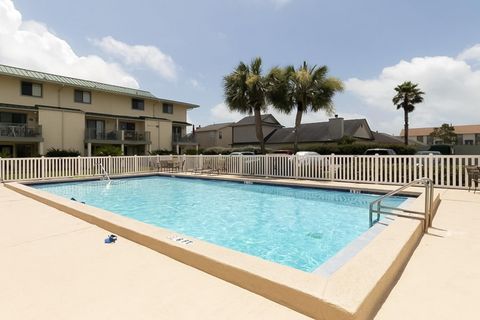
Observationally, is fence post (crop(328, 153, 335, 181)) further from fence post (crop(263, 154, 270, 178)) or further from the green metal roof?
the green metal roof

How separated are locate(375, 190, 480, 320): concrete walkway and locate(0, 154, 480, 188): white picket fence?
234 inches

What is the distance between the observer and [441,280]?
2.89 metres

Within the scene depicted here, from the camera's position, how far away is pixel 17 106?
75.6 ft

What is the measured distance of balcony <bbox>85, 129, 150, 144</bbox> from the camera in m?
26.4

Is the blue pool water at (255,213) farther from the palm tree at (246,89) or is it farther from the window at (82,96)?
the window at (82,96)

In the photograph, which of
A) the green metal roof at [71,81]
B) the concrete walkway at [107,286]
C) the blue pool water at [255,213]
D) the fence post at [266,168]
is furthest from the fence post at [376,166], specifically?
the green metal roof at [71,81]

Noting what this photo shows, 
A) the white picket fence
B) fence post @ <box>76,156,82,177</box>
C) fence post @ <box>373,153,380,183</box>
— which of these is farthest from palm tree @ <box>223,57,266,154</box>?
fence post @ <box>76,156,82,177</box>

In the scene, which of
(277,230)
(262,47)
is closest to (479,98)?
(262,47)

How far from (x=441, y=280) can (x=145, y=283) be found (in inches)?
124

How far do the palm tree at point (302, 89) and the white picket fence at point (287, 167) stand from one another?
5205 mm

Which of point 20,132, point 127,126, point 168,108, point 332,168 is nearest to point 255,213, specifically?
point 332,168

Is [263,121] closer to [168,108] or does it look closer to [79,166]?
[168,108]

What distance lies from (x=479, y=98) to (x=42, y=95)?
42.5 m

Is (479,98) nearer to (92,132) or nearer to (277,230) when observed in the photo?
(277,230)
